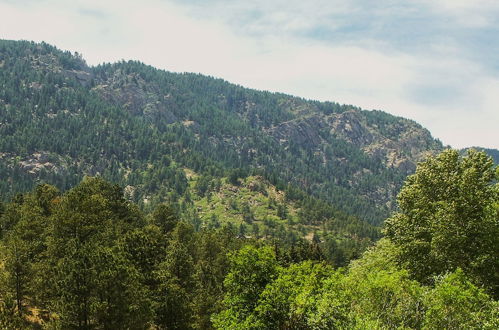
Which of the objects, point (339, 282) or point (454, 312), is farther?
point (339, 282)

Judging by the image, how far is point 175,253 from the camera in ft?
196

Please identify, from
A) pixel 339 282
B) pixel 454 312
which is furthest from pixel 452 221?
pixel 454 312

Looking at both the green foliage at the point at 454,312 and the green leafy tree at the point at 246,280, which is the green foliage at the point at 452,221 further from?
the green leafy tree at the point at 246,280

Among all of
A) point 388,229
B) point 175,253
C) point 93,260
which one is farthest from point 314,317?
point 175,253

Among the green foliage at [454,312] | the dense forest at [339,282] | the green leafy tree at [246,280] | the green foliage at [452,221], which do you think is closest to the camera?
the green foliage at [454,312]

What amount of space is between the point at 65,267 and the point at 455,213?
4158cm

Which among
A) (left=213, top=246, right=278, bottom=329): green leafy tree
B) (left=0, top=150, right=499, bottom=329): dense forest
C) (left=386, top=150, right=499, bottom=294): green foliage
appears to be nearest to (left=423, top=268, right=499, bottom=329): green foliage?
(left=0, top=150, right=499, bottom=329): dense forest

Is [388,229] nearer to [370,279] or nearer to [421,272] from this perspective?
[421,272]

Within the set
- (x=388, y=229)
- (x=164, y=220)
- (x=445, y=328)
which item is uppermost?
(x=388, y=229)

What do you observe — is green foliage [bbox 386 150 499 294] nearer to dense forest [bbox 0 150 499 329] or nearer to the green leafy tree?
dense forest [bbox 0 150 499 329]

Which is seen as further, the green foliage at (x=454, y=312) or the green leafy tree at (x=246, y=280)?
the green leafy tree at (x=246, y=280)

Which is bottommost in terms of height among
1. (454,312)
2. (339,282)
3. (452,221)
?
(339,282)

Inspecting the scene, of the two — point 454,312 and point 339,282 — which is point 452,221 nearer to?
point 339,282

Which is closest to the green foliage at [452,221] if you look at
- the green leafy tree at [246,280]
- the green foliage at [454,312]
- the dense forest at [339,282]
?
the dense forest at [339,282]
